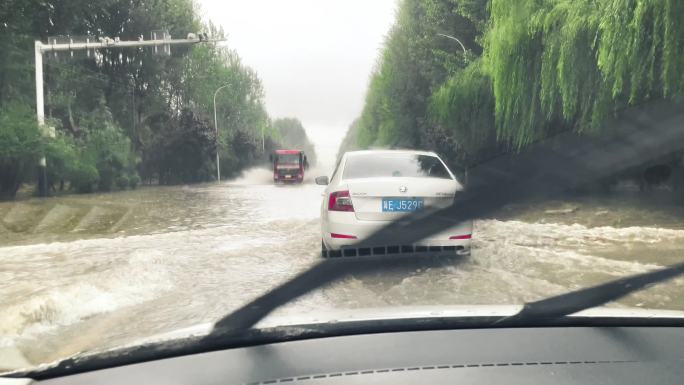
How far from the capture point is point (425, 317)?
2.35 metres

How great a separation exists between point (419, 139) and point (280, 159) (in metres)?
12.6

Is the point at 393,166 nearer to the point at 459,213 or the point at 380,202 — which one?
the point at 380,202

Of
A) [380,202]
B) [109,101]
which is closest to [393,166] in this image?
[380,202]

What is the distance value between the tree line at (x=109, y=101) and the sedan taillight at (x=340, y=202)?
17684 mm

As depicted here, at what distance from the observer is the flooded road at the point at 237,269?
5012 millimetres

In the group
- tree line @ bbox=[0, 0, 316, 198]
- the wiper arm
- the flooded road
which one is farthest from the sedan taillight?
tree line @ bbox=[0, 0, 316, 198]

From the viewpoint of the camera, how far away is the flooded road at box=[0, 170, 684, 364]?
5.01 metres

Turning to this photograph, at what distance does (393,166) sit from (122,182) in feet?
93.7

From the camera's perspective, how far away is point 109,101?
3566cm

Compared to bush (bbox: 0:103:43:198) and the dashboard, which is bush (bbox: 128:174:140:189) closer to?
bush (bbox: 0:103:43:198)

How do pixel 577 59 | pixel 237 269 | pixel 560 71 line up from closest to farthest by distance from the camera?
pixel 237 269
pixel 577 59
pixel 560 71

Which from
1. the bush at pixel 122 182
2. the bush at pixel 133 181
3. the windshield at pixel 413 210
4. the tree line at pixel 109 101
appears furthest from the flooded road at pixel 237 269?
the bush at pixel 133 181

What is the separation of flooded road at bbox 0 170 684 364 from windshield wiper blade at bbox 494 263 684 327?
0.55m

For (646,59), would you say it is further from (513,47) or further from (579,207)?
(579,207)
